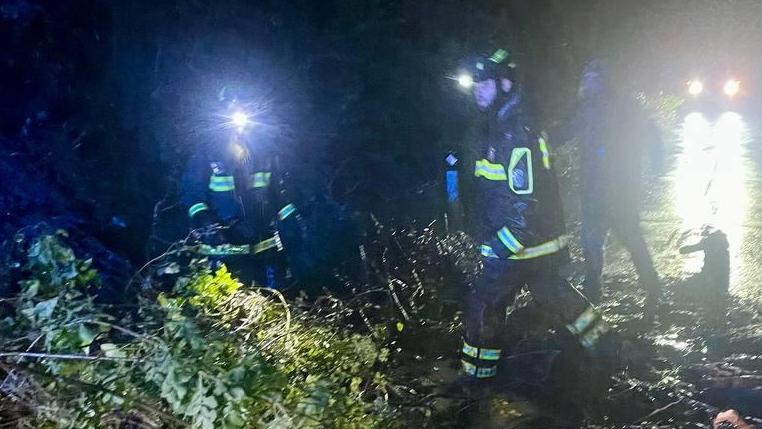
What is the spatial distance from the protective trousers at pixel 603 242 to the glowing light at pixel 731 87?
13.3 metres

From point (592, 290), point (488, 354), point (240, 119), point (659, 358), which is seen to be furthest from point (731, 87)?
point (488, 354)

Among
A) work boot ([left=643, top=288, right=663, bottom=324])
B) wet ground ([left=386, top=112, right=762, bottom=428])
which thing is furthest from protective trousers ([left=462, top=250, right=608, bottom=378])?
work boot ([left=643, top=288, right=663, bottom=324])

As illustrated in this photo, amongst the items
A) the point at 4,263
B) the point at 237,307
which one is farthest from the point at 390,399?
the point at 4,263

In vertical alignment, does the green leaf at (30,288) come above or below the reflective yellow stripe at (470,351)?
above

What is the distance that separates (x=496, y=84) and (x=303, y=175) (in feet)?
11.1

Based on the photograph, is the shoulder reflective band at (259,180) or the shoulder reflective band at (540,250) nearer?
the shoulder reflective band at (540,250)

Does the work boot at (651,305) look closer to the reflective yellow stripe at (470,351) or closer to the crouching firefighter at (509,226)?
the crouching firefighter at (509,226)

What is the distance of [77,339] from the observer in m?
2.86

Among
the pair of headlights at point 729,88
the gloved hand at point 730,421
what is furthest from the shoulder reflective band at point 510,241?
the pair of headlights at point 729,88

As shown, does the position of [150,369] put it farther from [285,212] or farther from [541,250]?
[285,212]

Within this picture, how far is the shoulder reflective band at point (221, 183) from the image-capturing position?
508 centimetres

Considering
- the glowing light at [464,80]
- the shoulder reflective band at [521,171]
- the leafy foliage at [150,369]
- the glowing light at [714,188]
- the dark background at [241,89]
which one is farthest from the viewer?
the glowing light at [714,188]

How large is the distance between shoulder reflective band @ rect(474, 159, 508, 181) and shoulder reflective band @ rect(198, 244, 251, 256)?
2.17 m

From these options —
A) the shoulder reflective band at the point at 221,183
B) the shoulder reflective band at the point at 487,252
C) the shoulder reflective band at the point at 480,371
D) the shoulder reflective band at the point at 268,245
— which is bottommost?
the shoulder reflective band at the point at 480,371
